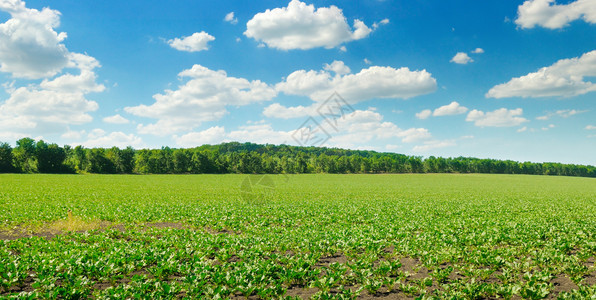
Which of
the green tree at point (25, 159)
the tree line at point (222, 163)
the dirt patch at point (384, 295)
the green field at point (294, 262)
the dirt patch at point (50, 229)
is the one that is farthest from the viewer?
the tree line at point (222, 163)

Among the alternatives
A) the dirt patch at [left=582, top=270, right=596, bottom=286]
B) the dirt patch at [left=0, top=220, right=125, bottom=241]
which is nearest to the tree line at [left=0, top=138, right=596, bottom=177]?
the dirt patch at [left=0, top=220, right=125, bottom=241]

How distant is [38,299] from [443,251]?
1220cm

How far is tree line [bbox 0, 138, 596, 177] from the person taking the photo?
93.3 meters

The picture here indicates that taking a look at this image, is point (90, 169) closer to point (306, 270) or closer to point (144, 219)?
point (144, 219)

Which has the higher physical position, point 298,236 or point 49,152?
point 49,152

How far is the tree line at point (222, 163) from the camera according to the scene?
93294 mm

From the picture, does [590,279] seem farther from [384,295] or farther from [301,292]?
[301,292]

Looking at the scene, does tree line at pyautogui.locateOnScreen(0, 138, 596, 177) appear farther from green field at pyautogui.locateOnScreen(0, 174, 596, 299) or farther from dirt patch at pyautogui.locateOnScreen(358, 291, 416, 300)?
dirt patch at pyautogui.locateOnScreen(358, 291, 416, 300)

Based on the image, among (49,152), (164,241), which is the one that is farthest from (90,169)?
(164,241)

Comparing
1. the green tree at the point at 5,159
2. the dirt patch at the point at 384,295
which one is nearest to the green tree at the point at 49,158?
the green tree at the point at 5,159

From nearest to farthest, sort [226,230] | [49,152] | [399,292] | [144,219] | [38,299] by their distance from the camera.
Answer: [38,299] → [399,292] → [226,230] → [144,219] → [49,152]

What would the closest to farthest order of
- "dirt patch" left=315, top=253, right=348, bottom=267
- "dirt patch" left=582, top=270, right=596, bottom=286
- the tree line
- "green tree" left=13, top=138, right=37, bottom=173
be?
"dirt patch" left=582, top=270, right=596, bottom=286 → "dirt patch" left=315, top=253, right=348, bottom=267 → "green tree" left=13, top=138, right=37, bottom=173 → the tree line

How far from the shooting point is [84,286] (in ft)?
23.9

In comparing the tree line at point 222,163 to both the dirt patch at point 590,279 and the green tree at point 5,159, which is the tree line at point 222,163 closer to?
the green tree at point 5,159
